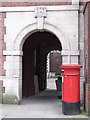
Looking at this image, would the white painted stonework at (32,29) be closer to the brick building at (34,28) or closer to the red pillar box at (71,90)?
the brick building at (34,28)

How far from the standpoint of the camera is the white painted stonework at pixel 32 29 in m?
9.52

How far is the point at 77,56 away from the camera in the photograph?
31.1 feet

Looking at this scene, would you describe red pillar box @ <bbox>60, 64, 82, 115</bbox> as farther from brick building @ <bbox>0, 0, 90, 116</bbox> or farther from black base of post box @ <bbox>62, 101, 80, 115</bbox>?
brick building @ <bbox>0, 0, 90, 116</bbox>

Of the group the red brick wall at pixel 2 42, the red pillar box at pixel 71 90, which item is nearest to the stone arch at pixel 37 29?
the red brick wall at pixel 2 42

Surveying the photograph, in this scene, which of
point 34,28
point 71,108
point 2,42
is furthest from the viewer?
point 2,42

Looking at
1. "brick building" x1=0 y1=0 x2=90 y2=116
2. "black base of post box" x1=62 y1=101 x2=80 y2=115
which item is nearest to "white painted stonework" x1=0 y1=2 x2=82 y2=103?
"brick building" x1=0 y1=0 x2=90 y2=116

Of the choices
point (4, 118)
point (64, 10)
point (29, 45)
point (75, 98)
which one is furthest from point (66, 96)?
point (29, 45)

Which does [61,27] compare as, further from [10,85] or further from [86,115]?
[86,115]

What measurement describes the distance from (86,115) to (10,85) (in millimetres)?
3535

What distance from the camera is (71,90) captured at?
25.2 ft

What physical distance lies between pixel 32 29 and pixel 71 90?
332 cm

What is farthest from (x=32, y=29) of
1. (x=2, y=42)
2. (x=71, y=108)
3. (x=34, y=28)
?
(x=71, y=108)

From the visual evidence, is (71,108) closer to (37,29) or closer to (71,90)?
(71,90)

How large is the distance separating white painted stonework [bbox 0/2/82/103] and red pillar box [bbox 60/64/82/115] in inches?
71.0
